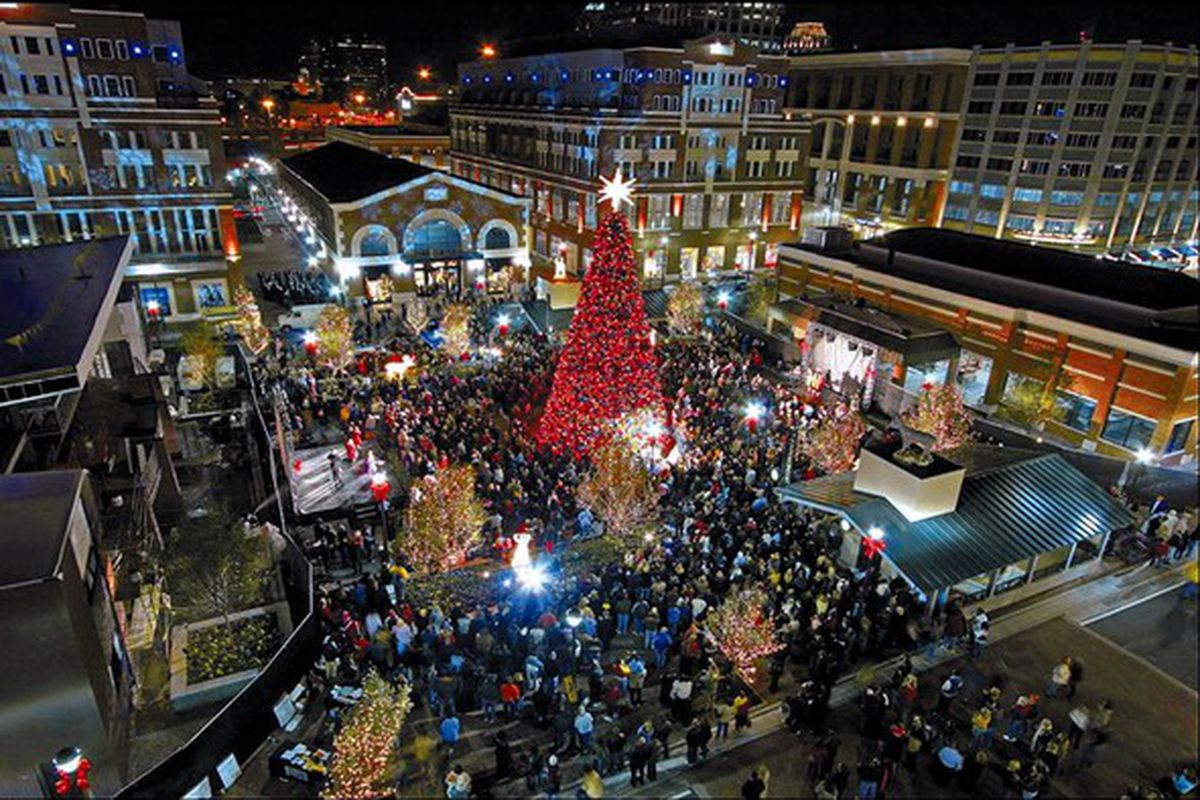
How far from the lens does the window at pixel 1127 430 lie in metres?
27.8

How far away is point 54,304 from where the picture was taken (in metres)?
21.4

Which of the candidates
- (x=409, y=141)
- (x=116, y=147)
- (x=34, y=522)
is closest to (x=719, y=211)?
(x=116, y=147)

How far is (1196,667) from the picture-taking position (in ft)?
55.0

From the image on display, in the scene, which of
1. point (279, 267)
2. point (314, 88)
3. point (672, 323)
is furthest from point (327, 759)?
point (314, 88)

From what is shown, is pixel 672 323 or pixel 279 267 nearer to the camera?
pixel 672 323

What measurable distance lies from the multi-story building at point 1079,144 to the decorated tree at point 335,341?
5238 centimetres

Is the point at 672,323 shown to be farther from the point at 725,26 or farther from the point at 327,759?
the point at 725,26

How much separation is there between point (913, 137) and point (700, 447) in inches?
1966

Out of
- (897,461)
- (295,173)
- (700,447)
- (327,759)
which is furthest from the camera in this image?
(295,173)

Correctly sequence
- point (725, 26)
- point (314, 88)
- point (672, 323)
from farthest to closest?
point (314, 88) < point (725, 26) < point (672, 323)

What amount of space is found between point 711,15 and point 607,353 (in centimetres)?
12125

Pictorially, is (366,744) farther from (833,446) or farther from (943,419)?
(943,419)

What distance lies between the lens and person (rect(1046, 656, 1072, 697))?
1600cm

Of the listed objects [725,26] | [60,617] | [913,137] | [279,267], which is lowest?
[279,267]
